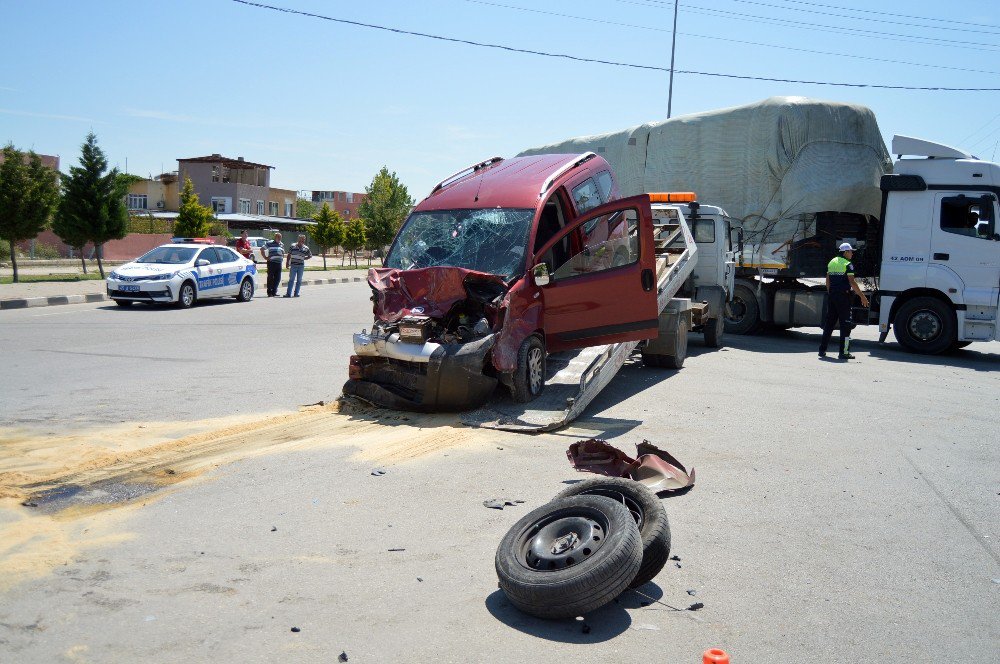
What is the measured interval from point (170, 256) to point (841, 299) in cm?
1483

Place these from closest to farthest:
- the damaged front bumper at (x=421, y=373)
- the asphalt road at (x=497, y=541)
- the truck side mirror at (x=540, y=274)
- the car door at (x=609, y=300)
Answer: the asphalt road at (x=497, y=541) → the damaged front bumper at (x=421, y=373) → the truck side mirror at (x=540, y=274) → the car door at (x=609, y=300)

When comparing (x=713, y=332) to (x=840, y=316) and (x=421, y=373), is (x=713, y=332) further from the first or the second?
(x=421, y=373)

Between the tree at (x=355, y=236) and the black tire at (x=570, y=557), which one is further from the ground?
the tree at (x=355, y=236)

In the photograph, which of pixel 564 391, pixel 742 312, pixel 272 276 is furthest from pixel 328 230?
pixel 564 391

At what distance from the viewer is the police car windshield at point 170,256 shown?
1967 centimetres

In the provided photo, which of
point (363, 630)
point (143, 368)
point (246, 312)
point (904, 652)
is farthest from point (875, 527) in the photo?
point (246, 312)

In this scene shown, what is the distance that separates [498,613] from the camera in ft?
Answer: 13.4

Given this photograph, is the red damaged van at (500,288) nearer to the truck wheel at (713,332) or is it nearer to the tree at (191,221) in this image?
the truck wheel at (713,332)

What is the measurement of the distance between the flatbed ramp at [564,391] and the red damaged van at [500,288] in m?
0.20

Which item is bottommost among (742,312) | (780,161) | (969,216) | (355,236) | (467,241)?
(742,312)

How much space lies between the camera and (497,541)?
16.6ft

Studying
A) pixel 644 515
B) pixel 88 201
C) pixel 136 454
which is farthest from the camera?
pixel 88 201

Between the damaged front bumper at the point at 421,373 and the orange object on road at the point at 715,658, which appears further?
the damaged front bumper at the point at 421,373

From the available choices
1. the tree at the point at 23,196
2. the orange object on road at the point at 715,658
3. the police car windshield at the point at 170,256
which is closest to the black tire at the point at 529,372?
the orange object on road at the point at 715,658
